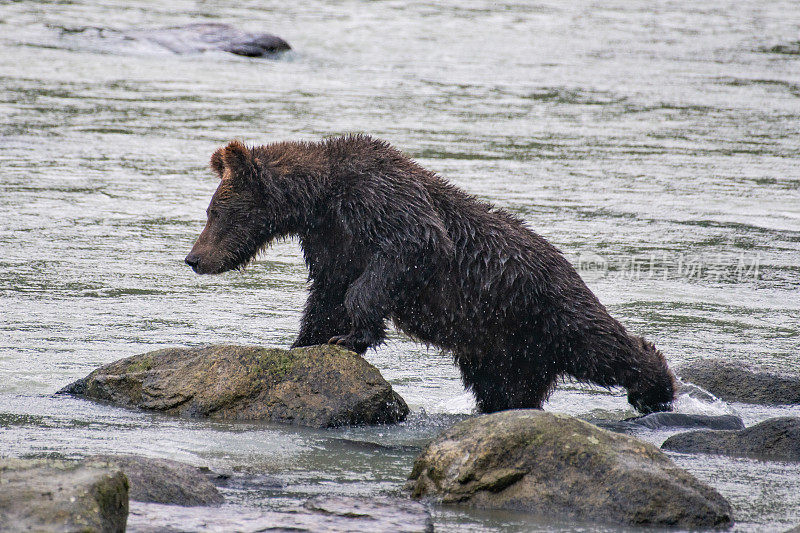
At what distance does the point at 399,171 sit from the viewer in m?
6.66

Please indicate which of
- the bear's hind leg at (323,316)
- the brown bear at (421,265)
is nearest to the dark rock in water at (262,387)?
the brown bear at (421,265)

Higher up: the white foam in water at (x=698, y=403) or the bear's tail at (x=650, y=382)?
the bear's tail at (x=650, y=382)

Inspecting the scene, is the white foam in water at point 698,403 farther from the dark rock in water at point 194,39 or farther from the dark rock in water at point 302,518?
the dark rock in water at point 194,39

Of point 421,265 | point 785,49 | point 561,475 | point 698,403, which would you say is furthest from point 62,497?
point 785,49

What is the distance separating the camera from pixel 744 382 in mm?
7148

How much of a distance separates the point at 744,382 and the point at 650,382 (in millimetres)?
757

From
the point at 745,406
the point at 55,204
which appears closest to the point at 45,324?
the point at 55,204

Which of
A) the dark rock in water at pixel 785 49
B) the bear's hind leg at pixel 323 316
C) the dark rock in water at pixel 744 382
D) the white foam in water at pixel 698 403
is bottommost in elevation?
the white foam in water at pixel 698 403

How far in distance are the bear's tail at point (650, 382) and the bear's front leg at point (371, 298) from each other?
1539 millimetres

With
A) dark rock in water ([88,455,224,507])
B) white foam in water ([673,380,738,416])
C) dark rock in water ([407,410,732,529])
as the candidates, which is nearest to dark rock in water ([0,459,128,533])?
dark rock in water ([88,455,224,507])

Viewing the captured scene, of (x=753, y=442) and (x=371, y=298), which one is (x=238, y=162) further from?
(x=753, y=442)

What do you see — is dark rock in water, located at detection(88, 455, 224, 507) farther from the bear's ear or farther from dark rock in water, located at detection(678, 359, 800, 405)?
dark rock in water, located at detection(678, 359, 800, 405)

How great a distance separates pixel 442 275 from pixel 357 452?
54.6 inches

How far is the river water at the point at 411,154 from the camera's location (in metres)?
5.84
